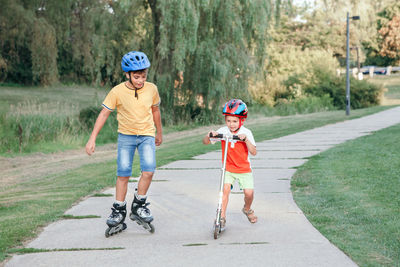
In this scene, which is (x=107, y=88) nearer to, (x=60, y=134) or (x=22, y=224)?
(x=60, y=134)

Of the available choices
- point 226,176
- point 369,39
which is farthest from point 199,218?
point 369,39

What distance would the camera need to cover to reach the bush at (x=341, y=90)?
3406cm

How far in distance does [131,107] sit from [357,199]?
292 centimetres

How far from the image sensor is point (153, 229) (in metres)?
5.20

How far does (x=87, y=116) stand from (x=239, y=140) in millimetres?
16312

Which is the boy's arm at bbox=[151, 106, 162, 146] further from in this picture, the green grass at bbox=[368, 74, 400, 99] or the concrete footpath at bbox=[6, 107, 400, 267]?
the green grass at bbox=[368, 74, 400, 99]

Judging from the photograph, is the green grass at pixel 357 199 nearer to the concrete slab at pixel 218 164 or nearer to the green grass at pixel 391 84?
the concrete slab at pixel 218 164

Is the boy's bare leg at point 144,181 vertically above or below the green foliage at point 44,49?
below

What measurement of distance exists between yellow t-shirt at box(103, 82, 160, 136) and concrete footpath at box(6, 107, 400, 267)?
38.6 inches

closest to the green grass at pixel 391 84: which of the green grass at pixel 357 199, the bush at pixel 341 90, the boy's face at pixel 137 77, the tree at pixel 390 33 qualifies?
the tree at pixel 390 33

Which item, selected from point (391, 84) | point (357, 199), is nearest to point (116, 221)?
point (357, 199)

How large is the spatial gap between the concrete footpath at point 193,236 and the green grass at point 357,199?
6.7 inches

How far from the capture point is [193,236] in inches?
198

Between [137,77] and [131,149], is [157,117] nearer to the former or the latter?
[131,149]
